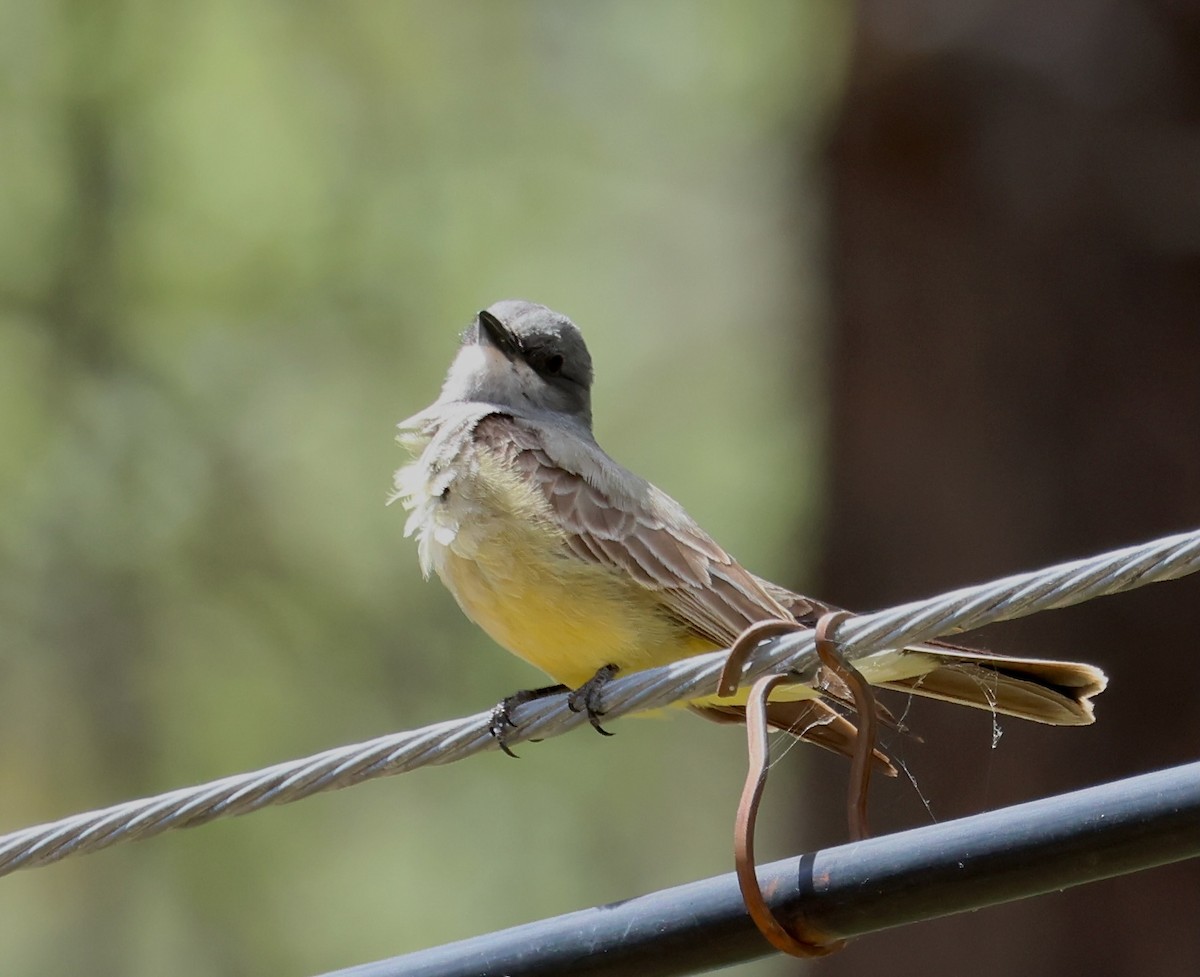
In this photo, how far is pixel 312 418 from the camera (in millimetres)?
9258

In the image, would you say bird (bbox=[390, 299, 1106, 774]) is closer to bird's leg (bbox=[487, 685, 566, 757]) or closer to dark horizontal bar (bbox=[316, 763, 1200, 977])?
bird's leg (bbox=[487, 685, 566, 757])

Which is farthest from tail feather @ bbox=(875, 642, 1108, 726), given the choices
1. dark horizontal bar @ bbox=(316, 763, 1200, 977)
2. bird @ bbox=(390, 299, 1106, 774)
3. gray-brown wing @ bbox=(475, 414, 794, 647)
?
dark horizontal bar @ bbox=(316, 763, 1200, 977)

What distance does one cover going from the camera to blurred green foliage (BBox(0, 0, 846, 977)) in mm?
8773

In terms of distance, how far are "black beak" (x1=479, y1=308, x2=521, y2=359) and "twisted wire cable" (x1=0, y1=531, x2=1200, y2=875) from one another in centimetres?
263

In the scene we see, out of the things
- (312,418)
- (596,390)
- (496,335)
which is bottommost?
(496,335)

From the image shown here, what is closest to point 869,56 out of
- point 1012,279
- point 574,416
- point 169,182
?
point 1012,279

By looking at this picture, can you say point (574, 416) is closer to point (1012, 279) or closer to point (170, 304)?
point (1012, 279)

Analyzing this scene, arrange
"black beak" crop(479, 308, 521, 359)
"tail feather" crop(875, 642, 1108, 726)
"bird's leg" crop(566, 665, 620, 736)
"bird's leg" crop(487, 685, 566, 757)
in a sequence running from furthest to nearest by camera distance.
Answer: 1. "black beak" crop(479, 308, 521, 359)
2. "tail feather" crop(875, 642, 1108, 726)
3. "bird's leg" crop(566, 665, 620, 736)
4. "bird's leg" crop(487, 685, 566, 757)

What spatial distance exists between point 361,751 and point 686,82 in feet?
27.5

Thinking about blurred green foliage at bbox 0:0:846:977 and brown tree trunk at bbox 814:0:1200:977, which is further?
blurred green foliage at bbox 0:0:846:977

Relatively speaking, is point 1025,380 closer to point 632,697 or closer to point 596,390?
point 632,697

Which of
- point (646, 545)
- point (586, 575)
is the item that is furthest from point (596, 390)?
point (586, 575)

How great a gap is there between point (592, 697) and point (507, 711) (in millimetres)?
528

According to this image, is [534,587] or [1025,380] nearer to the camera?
[534,587]
